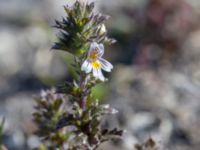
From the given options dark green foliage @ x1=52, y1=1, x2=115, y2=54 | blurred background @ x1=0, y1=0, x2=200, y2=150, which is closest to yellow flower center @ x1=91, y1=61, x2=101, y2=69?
dark green foliage @ x1=52, y1=1, x2=115, y2=54

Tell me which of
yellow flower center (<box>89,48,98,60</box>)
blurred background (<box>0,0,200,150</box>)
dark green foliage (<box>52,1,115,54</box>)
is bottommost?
yellow flower center (<box>89,48,98,60</box>)

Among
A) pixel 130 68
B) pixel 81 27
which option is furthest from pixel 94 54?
pixel 130 68

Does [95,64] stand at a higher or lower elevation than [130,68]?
lower

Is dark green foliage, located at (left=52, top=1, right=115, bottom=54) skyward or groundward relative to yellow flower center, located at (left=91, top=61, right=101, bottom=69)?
skyward

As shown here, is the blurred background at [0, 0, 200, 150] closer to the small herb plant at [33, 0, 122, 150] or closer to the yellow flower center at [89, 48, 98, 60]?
the small herb plant at [33, 0, 122, 150]

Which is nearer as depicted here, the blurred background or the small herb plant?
the small herb plant

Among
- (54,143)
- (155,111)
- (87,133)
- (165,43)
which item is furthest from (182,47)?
(87,133)

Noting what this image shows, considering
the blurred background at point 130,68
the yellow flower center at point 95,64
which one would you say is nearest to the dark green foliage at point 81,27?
the yellow flower center at point 95,64

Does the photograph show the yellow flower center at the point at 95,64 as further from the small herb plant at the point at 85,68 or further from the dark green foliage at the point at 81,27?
the dark green foliage at the point at 81,27

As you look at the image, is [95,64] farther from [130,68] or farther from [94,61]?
[130,68]
